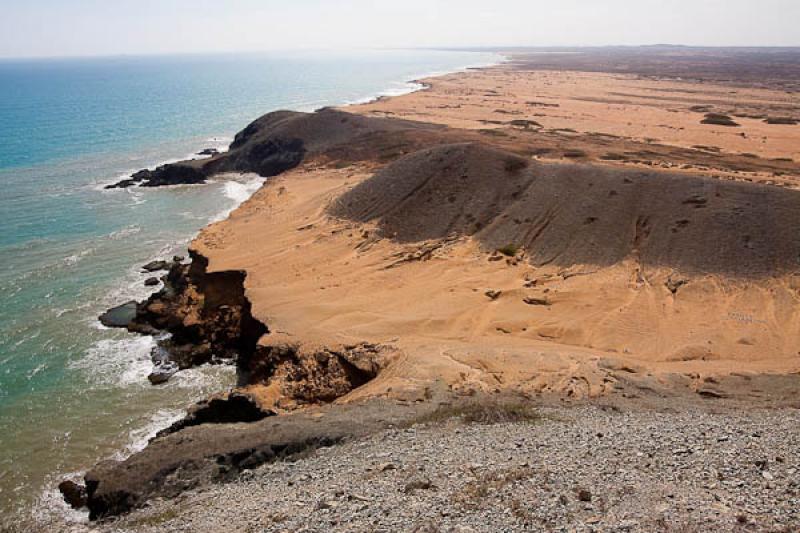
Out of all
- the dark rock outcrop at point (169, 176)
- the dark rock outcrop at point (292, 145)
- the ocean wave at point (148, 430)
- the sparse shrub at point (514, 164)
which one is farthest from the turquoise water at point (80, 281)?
the sparse shrub at point (514, 164)

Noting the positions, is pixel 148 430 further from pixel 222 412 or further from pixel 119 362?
pixel 119 362

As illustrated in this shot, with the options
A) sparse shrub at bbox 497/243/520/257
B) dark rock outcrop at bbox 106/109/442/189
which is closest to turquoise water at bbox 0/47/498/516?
dark rock outcrop at bbox 106/109/442/189

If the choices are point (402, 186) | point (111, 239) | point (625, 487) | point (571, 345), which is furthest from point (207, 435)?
point (111, 239)

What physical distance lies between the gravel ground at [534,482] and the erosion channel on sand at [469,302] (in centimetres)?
129

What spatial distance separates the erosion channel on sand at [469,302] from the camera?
1789 centimetres

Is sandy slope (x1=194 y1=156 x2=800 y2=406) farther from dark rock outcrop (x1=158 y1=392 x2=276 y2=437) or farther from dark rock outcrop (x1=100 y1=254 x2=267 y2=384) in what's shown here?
dark rock outcrop (x1=158 y1=392 x2=276 y2=437)

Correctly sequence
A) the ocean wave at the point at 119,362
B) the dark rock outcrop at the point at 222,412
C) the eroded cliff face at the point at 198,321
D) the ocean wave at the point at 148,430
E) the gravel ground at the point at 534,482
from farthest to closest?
the eroded cliff face at the point at 198,321 < the ocean wave at the point at 119,362 < the ocean wave at the point at 148,430 < the dark rock outcrop at the point at 222,412 < the gravel ground at the point at 534,482

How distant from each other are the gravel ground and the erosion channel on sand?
1.29 metres

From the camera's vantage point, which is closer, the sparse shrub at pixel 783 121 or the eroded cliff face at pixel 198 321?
the eroded cliff face at pixel 198 321

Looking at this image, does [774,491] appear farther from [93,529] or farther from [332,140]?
[332,140]

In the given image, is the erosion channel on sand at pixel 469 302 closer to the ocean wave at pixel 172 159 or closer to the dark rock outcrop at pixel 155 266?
the dark rock outcrop at pixel 155 266

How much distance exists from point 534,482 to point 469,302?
1493 centimetres

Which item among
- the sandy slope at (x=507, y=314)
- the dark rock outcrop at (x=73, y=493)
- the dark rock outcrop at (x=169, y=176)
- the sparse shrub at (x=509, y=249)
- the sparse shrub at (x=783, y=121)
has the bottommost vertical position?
the dark rock outcrop at (x=73, y=493)

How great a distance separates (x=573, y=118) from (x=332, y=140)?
126 feet
